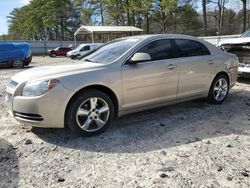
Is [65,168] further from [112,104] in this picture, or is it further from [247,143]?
[247,143]

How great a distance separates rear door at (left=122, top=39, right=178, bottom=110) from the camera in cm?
507

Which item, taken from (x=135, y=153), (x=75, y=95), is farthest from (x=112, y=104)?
(x=135, y=153)

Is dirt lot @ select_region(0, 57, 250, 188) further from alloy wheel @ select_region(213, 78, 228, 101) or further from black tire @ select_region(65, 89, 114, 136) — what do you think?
alloy wheel @ select_region(213, 78, 228, 101)

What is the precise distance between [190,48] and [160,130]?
6.50 ft

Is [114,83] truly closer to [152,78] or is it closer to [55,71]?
[152,78]

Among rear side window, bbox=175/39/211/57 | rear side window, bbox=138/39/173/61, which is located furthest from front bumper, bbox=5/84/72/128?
rear side window, bbox=175/39/211/57

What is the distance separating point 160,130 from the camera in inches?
200

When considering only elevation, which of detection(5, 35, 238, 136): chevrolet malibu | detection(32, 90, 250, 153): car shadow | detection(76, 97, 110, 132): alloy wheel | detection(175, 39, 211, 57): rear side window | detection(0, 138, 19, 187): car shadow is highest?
detection(175, 39, 211, 57): rear side window

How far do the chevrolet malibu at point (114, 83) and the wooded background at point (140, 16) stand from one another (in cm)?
2956

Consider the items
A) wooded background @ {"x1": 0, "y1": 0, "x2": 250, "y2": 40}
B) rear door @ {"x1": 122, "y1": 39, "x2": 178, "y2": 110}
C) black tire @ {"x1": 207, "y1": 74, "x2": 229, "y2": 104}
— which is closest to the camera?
rear door @ {"x1": 122, "y1": 39, "x2": 178, "y2": 110}

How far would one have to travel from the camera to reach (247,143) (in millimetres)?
4473

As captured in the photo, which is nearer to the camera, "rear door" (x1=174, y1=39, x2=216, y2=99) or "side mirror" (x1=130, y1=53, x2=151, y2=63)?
"side mirror" (x1=130, y1=53, x2=151, y2=63)

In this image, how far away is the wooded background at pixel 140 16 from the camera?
4128 cm

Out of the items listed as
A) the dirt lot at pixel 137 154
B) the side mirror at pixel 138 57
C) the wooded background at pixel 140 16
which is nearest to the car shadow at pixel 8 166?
the dirt lot at pixel 137 154
